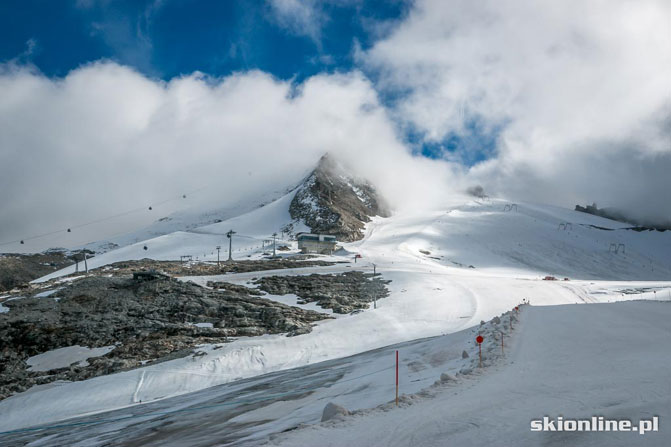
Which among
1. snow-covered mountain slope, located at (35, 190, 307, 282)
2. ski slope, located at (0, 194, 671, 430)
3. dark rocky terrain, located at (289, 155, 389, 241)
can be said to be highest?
dark rocky terrain, located at (289, 155, 389, 241)

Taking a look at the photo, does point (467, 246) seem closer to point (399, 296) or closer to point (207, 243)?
point (207, 243)

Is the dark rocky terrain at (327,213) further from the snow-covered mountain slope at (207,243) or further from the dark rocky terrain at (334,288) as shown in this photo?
the dark rocky terrain at (334,288)

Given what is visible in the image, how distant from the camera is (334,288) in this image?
183 ft

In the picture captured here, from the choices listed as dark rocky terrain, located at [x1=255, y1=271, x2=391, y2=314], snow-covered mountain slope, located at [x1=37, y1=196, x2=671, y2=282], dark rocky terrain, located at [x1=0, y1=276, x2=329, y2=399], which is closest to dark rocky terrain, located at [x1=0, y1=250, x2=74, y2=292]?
snow-covered mountain slope, located at [x1=37, y1=196, x2=671, y2=282]

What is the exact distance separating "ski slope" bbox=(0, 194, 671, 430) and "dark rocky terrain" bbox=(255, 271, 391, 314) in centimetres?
278

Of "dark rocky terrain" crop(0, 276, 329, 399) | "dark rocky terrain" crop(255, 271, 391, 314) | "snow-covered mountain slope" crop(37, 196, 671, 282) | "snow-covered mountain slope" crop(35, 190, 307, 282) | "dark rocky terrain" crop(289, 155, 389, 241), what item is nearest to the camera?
"dark rocky terrain" crop(0, 276, 329, 399)

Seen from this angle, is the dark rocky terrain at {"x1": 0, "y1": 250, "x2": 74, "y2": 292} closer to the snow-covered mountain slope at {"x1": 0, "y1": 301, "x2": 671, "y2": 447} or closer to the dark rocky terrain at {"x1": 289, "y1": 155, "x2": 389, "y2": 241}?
the dark rocky terrain at {"x1": 289, "y1": 155, "x2": 389, "y2": 241}

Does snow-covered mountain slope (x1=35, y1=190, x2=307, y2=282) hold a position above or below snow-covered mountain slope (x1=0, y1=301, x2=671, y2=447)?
above

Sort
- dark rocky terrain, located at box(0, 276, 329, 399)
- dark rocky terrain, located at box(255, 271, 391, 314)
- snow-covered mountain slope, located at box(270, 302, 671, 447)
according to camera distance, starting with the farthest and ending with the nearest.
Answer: dark rocky terrain, located at box(255, 271, 391, 314), dark rocky terrain, located at box(0, 276, 329, 399), snow-covered mountain slope, located at box(270, 302, 671, 447)

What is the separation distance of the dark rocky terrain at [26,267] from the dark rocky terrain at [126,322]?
91.7 metres

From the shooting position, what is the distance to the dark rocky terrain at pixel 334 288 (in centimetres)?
4794

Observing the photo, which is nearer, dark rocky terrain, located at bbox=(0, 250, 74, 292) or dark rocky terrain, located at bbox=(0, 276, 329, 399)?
dark rocky terrain, located at bbox=(0, 276, 329, 399)

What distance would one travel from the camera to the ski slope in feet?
75.8

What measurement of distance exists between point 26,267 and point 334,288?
494ft
